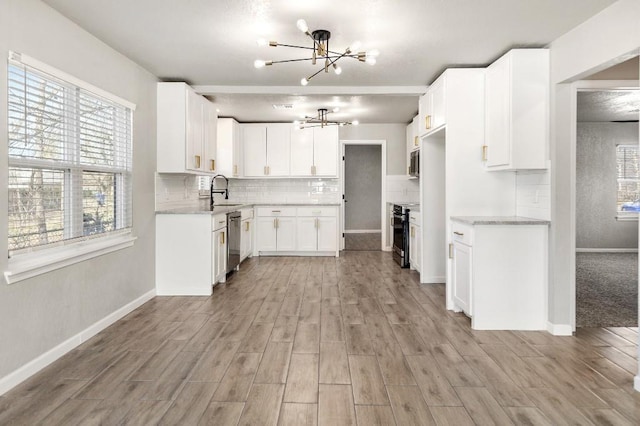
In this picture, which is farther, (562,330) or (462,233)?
(462,233)

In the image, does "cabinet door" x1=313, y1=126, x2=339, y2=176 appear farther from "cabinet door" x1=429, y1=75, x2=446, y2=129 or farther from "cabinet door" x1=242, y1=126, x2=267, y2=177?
"cabinet door" x1=429, y1=75, x2=446, y2=129

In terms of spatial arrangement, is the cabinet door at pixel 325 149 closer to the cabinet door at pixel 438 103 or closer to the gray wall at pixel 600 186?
Answer: the cabinet door at pixel 438 103

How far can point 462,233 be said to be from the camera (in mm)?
3578

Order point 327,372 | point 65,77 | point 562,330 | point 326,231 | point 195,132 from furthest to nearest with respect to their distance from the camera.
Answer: point 326,231 → point 195,132 → point 562,330 → point 65,77 → point 327,372

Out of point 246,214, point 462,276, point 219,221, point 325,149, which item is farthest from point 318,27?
point 325,149

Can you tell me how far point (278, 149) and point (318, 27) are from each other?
419 centimetres

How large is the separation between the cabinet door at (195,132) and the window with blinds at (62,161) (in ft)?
2.54

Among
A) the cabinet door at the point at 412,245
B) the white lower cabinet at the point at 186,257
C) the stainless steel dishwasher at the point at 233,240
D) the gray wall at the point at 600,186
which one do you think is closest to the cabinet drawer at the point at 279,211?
the stainless steel dishwasher at the point at 233,240

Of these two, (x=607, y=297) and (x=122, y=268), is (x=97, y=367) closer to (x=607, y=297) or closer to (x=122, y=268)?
(x=122, y=268)

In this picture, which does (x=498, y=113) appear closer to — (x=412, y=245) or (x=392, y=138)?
(x=412, y=245)

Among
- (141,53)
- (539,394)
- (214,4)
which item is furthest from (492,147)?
(141,53)

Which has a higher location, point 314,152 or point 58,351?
point 314,152

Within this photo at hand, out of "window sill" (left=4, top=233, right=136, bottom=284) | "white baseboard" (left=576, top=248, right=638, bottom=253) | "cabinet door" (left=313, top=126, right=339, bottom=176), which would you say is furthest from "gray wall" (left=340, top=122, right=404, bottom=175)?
"window sill" (left=4, top=233, right=136, bottom=284)

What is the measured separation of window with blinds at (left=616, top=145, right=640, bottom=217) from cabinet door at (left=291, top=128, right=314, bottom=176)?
558 centimetres
